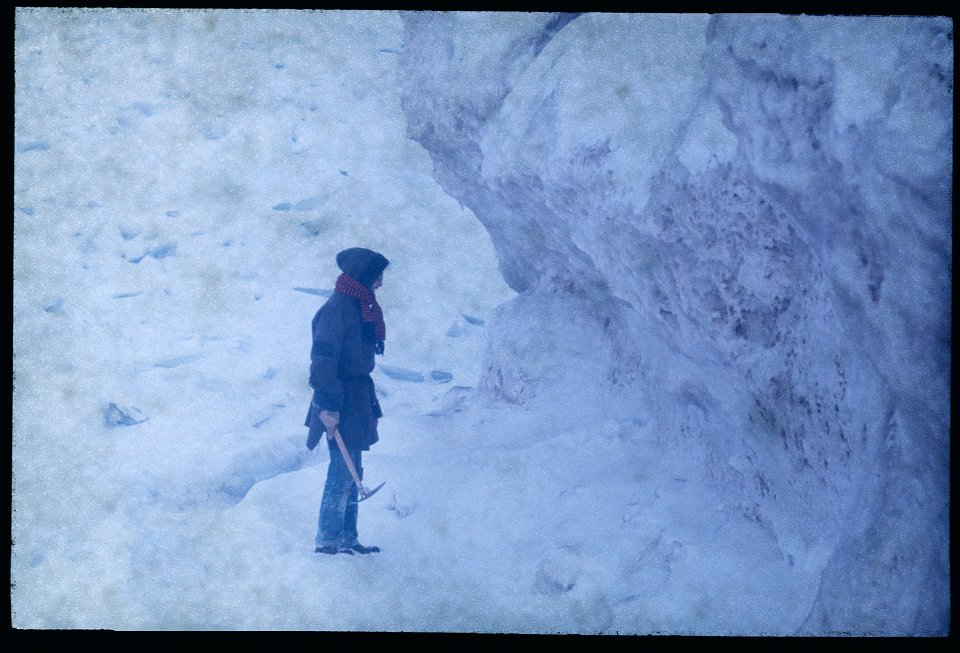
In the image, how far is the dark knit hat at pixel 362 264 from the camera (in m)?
2.69

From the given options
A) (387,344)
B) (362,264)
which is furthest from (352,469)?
(362,264)

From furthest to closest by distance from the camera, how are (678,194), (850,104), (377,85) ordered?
1. (377,85)
2. (678,194)
3. (850,104)

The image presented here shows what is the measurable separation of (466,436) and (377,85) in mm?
1228

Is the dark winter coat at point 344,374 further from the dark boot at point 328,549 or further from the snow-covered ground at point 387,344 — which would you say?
the dark boot at point 328,549

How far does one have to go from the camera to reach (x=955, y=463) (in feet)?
7.55

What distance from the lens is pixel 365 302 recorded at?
2668 mm

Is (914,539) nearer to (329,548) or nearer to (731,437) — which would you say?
(731,437)

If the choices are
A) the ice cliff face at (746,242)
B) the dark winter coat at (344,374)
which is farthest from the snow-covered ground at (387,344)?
the dark winter coat at (344,374)

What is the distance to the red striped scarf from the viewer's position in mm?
2650

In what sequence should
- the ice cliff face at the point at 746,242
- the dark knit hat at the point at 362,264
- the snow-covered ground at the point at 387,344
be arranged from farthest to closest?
the dark knit hat at the point at 362,264, the snow-covered ground at the point at 387,344, the ice cliff face at the point at 746,242

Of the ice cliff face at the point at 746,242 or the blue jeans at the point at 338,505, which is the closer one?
the ice cliff face at the point at 746,242

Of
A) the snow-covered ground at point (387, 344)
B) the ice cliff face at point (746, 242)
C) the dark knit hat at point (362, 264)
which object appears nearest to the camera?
the ice cliff face at point (746, 242)

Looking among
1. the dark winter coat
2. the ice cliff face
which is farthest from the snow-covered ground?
the dark winter coat

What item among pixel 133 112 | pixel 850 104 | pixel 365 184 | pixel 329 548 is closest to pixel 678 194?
pixel 850 104
